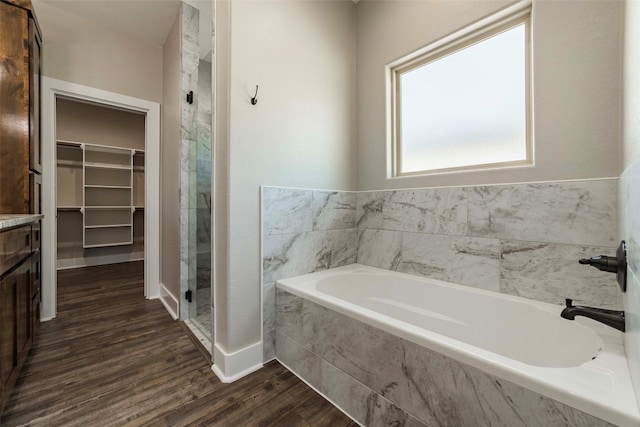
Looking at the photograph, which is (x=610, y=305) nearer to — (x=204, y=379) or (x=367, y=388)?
(x=367, y=388)

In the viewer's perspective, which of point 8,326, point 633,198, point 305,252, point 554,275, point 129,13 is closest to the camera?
point 633,198

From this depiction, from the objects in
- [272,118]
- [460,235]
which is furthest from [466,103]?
[272,118]

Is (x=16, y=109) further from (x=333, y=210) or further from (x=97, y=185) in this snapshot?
(x=97, y=185)

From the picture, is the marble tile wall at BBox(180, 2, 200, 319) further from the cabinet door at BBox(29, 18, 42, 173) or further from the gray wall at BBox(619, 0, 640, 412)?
the gray wall at BBox(619, 0, 640, 412)

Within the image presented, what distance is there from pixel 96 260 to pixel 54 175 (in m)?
2.48

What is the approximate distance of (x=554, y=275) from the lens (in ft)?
4.16

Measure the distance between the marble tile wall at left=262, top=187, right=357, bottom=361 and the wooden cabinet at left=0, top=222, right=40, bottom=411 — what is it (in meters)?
1.11

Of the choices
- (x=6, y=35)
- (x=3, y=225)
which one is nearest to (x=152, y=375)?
(x=3, y=225)

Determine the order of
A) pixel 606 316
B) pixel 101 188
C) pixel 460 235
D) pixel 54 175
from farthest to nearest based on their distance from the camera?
pixel 101 188 → pixel 54 175 → pixel 460 235 → pixel 606 316

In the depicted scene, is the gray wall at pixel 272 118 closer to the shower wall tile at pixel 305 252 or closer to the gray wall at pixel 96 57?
the shower wall tile at pixel 305 252

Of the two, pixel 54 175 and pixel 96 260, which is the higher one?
pixel 54 175

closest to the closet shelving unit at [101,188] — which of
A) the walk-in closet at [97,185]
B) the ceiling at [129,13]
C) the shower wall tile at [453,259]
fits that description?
the walk-in closet at [97,185]

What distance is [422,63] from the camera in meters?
1.87

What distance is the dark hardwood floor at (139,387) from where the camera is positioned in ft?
3.79
